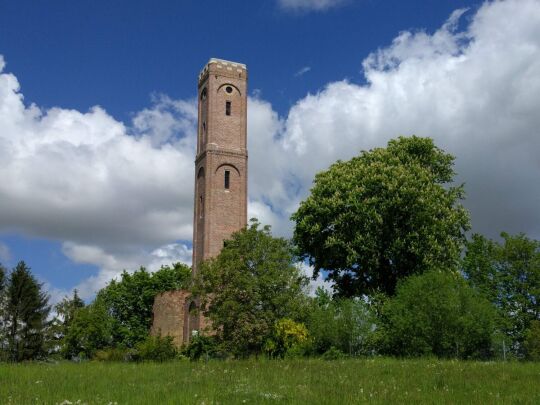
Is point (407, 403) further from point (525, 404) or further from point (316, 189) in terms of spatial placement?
point (316, 189)

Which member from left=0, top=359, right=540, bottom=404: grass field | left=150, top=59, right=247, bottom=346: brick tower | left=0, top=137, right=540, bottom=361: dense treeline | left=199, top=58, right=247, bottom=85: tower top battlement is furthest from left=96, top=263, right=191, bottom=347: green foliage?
left=0, top=359, right=540, bottom=404: grass field

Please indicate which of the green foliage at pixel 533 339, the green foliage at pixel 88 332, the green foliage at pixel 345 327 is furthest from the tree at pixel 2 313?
the green foliage at pixel 533 339

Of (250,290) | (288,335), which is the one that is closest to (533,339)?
(288,335)

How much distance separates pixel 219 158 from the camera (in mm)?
48625

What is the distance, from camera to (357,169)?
101ft

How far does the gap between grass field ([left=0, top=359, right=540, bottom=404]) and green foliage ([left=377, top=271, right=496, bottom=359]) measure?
24.8 ft

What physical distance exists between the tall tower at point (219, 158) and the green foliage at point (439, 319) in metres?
23.6

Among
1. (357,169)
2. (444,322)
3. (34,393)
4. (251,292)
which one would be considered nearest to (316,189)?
(357,169)

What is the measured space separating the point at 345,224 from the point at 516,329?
16902 millimetres

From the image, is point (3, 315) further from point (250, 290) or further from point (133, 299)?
point (250, 290)

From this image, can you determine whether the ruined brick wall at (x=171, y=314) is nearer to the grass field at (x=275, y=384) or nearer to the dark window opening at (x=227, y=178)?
the dark window opening at (x=227, y=178)

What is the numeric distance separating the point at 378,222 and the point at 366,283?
14.2 ft

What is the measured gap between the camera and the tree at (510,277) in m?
38.2

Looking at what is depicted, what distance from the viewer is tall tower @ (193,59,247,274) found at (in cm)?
4659
